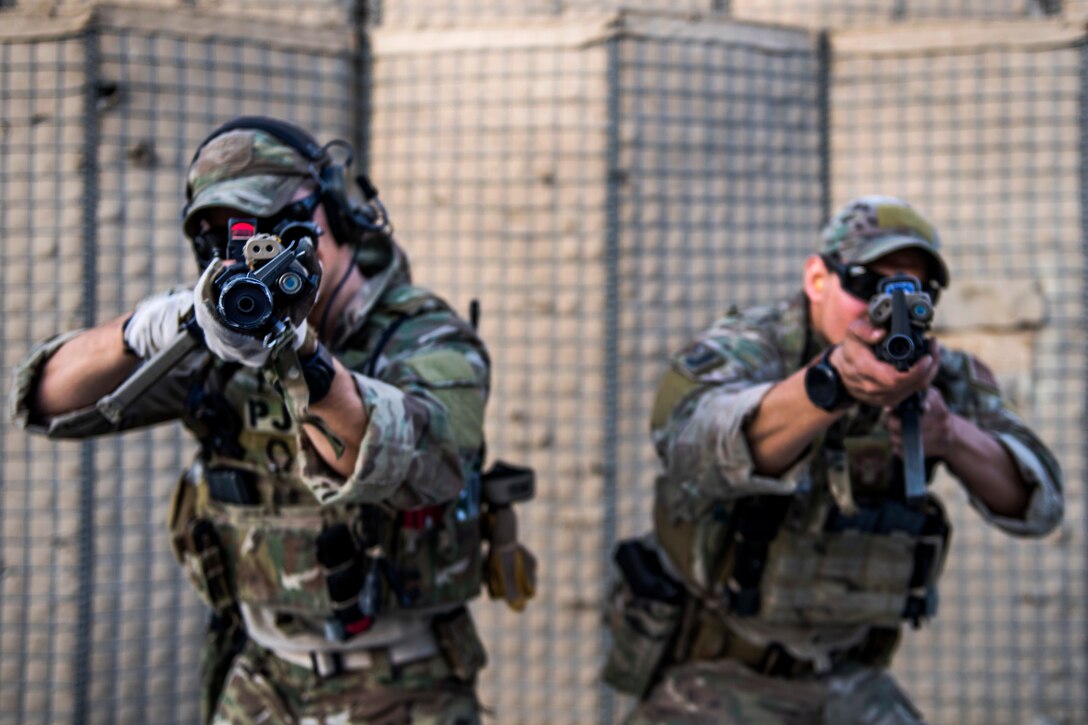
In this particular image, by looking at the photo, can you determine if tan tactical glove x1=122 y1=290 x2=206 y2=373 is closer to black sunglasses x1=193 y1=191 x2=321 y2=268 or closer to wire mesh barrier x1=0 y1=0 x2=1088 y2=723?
black sunglasses x1=193 y1=191 x2=321 y2=268

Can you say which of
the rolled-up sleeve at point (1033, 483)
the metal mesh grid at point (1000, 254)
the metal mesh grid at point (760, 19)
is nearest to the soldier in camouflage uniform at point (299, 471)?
the rolled-up sleeve at point (1033, 483)

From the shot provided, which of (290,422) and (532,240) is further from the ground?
→ (532,240)

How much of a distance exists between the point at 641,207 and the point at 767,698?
179 centimetres

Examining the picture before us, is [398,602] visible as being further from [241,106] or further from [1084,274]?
[1084,274]

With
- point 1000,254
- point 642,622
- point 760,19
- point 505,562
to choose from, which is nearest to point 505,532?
point 505,562

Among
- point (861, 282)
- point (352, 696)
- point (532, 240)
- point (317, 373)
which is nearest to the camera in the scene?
point (317, 373)

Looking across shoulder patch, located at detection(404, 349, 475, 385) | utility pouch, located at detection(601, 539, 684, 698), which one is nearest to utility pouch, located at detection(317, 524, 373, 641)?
shoulder patch, located at detection(404, 349, 475, 385)

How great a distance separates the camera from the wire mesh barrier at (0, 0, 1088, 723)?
137 inches

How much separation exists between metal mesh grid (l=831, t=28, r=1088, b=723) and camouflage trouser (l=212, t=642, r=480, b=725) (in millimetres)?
2039

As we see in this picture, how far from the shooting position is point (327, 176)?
78.3 inches

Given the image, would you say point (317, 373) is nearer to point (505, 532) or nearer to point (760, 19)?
point (505, 532)

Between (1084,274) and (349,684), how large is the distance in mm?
2809

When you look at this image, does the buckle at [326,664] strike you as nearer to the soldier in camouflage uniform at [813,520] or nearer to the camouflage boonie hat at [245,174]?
the soldier in camouflage uniform at [813,520]

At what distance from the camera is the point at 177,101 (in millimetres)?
3312
